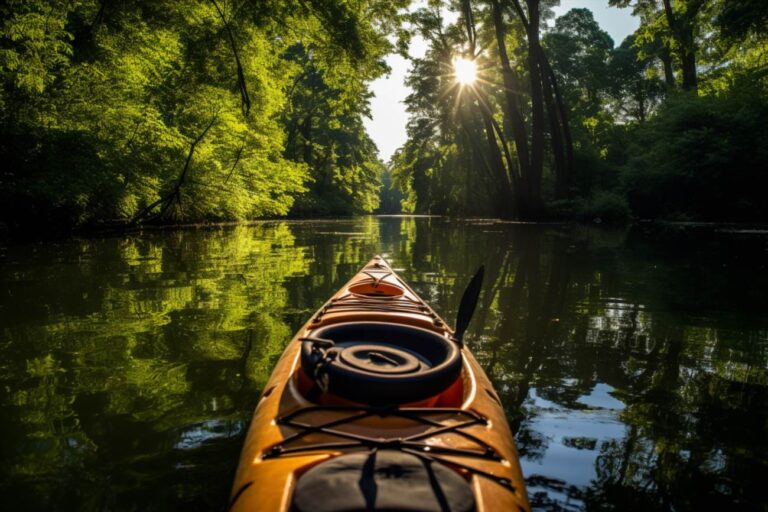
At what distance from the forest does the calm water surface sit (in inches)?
220

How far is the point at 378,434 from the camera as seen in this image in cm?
192

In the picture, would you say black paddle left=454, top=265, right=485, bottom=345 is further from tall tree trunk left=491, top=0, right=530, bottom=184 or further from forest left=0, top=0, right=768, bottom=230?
tall tree trunk left=491, top=0, right=530, bottom=184

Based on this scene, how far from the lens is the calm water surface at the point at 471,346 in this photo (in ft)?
7.56

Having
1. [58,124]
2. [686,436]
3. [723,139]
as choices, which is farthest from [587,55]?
[686,436]

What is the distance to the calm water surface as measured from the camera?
2.30 metres

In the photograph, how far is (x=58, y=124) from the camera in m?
12.3

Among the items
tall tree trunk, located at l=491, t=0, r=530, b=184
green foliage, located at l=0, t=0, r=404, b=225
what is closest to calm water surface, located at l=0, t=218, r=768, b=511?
green foliage, located at l=0, t=0, r=404, b=225

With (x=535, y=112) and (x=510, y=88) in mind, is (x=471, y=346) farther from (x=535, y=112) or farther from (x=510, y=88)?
(x=510, y=88)

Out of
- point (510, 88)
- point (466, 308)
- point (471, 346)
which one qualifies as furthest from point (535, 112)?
point (466, 308)

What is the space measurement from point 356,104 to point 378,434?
1266 cm

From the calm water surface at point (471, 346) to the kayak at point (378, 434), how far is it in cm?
50

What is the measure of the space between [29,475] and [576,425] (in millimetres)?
3009

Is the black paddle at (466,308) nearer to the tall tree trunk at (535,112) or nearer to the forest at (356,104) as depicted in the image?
the forest at (356,104)

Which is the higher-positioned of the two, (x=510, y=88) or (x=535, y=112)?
(x=510, y=88)
